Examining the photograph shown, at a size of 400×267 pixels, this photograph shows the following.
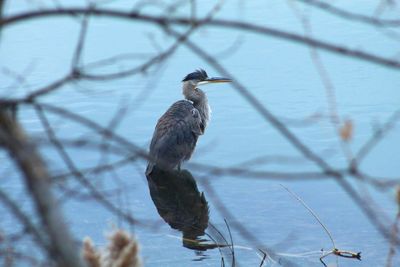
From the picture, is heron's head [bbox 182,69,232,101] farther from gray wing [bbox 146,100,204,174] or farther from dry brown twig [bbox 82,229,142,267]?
dry brown twig [bbox 82,229,142,267]

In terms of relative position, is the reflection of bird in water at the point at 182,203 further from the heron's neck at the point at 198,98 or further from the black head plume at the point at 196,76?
the black head plume at the point at 196,76

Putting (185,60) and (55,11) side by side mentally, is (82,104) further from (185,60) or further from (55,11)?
(55,11)

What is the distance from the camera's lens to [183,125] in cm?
812

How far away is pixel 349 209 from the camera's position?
6.39 meters

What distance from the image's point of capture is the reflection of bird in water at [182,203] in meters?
6.50

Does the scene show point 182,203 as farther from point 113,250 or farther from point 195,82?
point 113,250

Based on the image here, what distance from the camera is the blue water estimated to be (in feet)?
19.9

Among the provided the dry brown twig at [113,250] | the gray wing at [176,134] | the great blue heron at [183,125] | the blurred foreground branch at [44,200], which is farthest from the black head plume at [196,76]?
the blurred foreground branch at [44,200]

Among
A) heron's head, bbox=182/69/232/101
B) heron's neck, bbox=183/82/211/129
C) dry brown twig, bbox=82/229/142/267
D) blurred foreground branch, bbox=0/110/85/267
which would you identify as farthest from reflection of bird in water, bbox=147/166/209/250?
blurred foreground branch, bbox=0/110/85/267

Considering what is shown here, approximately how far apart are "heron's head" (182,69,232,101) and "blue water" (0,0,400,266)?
22 centimetres

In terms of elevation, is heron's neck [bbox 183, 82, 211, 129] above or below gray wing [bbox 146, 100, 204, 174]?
above

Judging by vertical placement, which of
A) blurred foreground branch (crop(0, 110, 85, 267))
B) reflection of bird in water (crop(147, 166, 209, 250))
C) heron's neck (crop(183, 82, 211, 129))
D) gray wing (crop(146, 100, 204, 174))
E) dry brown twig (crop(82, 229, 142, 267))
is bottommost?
blurred foreground branch (crop(0, 110, 85, 267))

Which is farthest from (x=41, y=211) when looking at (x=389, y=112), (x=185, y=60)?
(x=185, y=60)

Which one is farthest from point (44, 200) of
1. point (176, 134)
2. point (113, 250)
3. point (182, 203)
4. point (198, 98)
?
point (198, 98)
